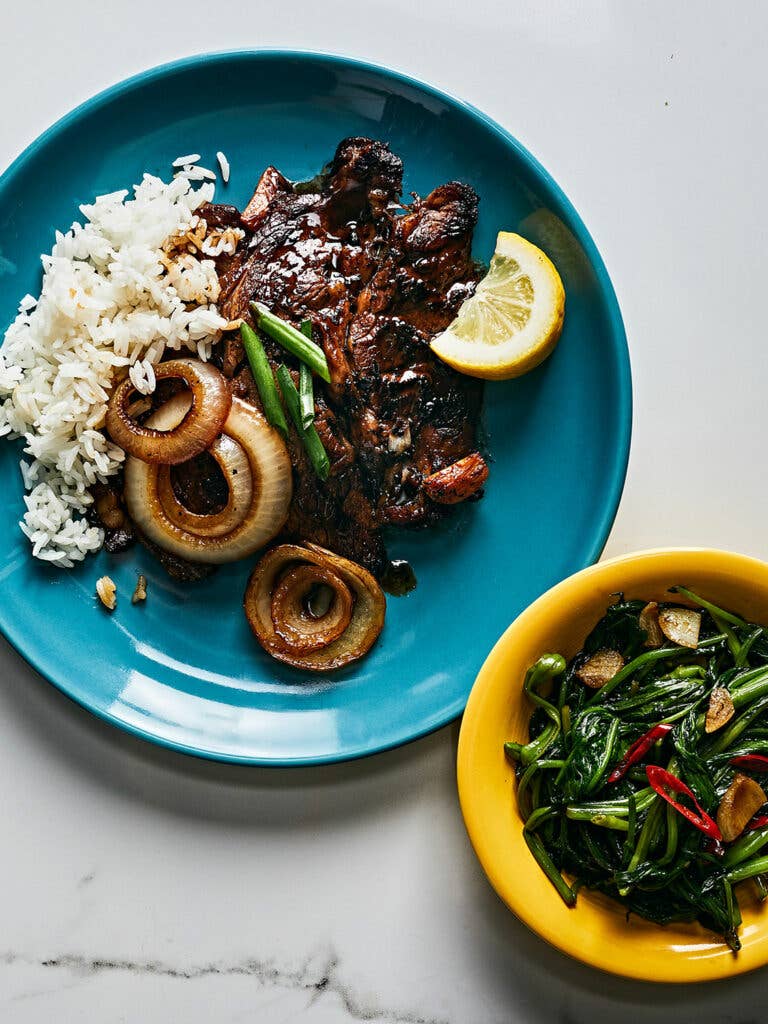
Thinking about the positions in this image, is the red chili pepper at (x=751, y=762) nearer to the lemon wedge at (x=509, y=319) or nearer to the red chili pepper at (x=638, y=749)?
the red chili pepper at (x=638, y=749)

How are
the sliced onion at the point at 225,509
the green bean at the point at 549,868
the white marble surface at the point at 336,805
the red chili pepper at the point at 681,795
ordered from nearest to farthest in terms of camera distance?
1. the red chili pepper at the point at 681,795
2. the green bean at the point at 549,868
3. the sliced onion at the point at 225,509
4. the white marble surface at the point at 336,805

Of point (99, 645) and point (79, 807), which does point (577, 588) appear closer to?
point (99, 645)

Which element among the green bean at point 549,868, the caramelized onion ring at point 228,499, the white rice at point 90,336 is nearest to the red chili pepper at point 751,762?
the green bean at point 549,868

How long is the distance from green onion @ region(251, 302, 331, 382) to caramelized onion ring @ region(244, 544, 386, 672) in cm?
49

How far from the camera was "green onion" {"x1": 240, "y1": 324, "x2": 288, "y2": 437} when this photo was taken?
242cm

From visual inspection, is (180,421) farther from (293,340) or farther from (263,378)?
(293,340)

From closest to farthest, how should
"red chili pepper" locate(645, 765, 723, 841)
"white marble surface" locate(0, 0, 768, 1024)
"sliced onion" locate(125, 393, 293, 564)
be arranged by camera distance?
"red chili pepper" locate(645, 765, 723, 841), "sliced onion" locate(125, 393, 293, 564), "white marble surface" locate(0, 0, 768, 1024)

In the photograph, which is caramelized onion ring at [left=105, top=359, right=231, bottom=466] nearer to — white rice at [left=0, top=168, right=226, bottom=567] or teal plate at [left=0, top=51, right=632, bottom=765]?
white rice at [left=0, top=168, right=226, bottom=567]

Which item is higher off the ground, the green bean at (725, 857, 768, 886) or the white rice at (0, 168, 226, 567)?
the white rice at (0, 168, 226, 567)

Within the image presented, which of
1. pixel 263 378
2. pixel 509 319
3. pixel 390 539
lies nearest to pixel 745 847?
pixel 390 539

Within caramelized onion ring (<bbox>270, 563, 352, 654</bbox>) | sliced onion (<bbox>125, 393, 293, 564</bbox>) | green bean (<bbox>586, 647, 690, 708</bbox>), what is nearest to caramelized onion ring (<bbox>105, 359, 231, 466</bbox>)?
sliced onion (<bbox>125, 393, 293, 564</bbox>)

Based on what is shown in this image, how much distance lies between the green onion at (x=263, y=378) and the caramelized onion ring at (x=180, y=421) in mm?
90

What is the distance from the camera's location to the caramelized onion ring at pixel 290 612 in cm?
253

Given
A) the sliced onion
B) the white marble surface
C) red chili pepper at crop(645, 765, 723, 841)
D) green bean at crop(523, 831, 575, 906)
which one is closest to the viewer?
red chili pepper at crop(645, 765, 723, 841)
